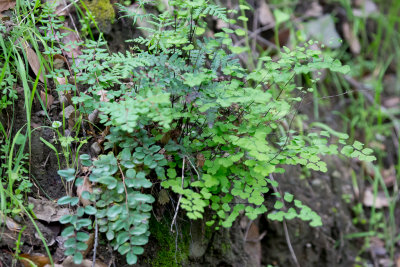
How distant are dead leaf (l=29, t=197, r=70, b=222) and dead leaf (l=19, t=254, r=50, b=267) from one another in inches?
6.4

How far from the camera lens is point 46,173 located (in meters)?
1.84

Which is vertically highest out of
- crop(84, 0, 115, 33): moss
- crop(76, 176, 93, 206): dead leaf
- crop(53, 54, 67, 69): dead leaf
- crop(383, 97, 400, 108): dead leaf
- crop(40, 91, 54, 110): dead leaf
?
crop(84, 0, 115, 33): moss

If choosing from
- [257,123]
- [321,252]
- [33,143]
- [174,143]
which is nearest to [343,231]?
[321,252]

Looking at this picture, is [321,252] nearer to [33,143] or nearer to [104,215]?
[104,215]

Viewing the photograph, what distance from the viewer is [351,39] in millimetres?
3949

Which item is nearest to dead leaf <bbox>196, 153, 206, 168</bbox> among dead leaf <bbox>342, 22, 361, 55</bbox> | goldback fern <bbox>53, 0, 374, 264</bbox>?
goldback fern <bbox>53, 0, 374, 264</bbox>

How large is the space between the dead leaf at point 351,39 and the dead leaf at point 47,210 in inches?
128

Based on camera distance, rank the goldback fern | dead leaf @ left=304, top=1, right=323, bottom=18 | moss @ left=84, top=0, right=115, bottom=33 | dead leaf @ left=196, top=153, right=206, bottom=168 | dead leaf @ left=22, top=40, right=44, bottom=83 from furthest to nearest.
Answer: dead leaf @ left=304, top=1, right=323, bottom=18 < moss @ left=84, top=0, right=115, bottom=33 < dead leaf @ left=22, top=40, right=44, bottom=83 < dead leaf @ left=196, top=153, right=206, bottom=168 < the goldback fern

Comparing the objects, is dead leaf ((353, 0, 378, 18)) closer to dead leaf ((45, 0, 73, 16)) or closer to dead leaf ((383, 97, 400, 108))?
dead leaf ((383, 97, 400, 108))

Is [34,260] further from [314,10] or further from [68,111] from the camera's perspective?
[314,10]

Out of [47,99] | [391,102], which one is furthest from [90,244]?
[391,102]

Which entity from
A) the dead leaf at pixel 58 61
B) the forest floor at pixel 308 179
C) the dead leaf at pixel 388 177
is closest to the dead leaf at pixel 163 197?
the forest floor at pixel 308 179

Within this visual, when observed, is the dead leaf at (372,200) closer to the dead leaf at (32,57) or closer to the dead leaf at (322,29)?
the dead leaf at (322,29)

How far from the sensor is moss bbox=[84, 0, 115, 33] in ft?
7.56
